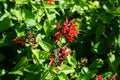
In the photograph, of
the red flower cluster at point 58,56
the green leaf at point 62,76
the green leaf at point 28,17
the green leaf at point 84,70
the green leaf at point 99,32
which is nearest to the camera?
the red flower cluster at point 58,56

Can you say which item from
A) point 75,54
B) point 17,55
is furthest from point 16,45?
point 75,54

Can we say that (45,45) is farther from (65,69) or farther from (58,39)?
(65,69)

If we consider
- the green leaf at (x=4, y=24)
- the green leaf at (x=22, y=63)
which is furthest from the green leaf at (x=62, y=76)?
the green leaf at (x=4, y=24)

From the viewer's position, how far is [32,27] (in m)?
2.59

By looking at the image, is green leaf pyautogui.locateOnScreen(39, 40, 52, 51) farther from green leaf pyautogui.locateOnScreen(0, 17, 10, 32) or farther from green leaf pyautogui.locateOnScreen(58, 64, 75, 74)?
green leaf pyautogui.locateOnScreen(0, 17, 10, 32)

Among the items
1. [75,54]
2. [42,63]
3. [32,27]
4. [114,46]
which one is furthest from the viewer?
[114,46]

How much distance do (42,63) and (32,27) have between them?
1.08 ft

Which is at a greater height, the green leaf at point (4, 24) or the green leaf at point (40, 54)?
the green leaf at point (4, 24)

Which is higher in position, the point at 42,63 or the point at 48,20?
the point at 48,20

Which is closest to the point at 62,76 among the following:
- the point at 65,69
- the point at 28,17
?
the point at 65,69

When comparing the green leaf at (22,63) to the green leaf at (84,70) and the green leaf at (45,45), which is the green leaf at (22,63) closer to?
the green leaf at (45,45)

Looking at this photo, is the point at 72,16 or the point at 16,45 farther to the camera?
the point at 72,16

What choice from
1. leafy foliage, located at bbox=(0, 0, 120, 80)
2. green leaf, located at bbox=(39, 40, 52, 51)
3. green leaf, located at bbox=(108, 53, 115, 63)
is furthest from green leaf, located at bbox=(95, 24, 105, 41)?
green leaf, located at bbox=(39, 40, 52, 51)

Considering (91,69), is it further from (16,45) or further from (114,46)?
(16,45)
